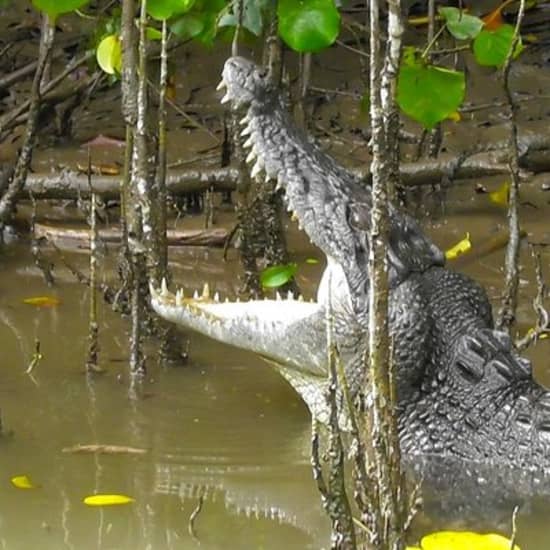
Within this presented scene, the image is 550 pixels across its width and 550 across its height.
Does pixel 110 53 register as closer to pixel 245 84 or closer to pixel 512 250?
pixel 245 84

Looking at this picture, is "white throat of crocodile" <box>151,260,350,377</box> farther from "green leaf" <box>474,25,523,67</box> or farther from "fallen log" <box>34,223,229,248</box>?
"fallen log" <box>34,223,229,248</box>

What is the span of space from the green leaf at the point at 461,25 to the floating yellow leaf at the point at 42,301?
2155 mm

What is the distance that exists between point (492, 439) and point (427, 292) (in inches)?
20.9

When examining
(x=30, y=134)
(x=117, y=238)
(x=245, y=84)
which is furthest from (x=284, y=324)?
(x=117, y=238)

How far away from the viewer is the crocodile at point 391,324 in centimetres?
452

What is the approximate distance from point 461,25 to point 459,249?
5.58 feet

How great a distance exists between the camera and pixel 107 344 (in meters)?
5.41

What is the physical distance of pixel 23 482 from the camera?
4055 millimetres

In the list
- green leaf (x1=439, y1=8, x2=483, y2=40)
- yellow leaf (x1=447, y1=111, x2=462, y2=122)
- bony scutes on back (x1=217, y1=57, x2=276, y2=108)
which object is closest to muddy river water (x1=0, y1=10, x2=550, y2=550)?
yellow leaf (x1=447, y1=111, x2=462, y2=122)

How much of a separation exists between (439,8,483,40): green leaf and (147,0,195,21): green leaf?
2.69ft

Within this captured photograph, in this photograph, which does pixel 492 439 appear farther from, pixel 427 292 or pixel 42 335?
pixel 42 335

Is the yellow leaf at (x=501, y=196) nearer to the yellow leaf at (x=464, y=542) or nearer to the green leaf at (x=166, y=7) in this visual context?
the green leaf at (x=166, y=7)

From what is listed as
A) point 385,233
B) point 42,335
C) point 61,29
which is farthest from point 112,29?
point 61,29

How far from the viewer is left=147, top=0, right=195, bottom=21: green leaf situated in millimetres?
4500
